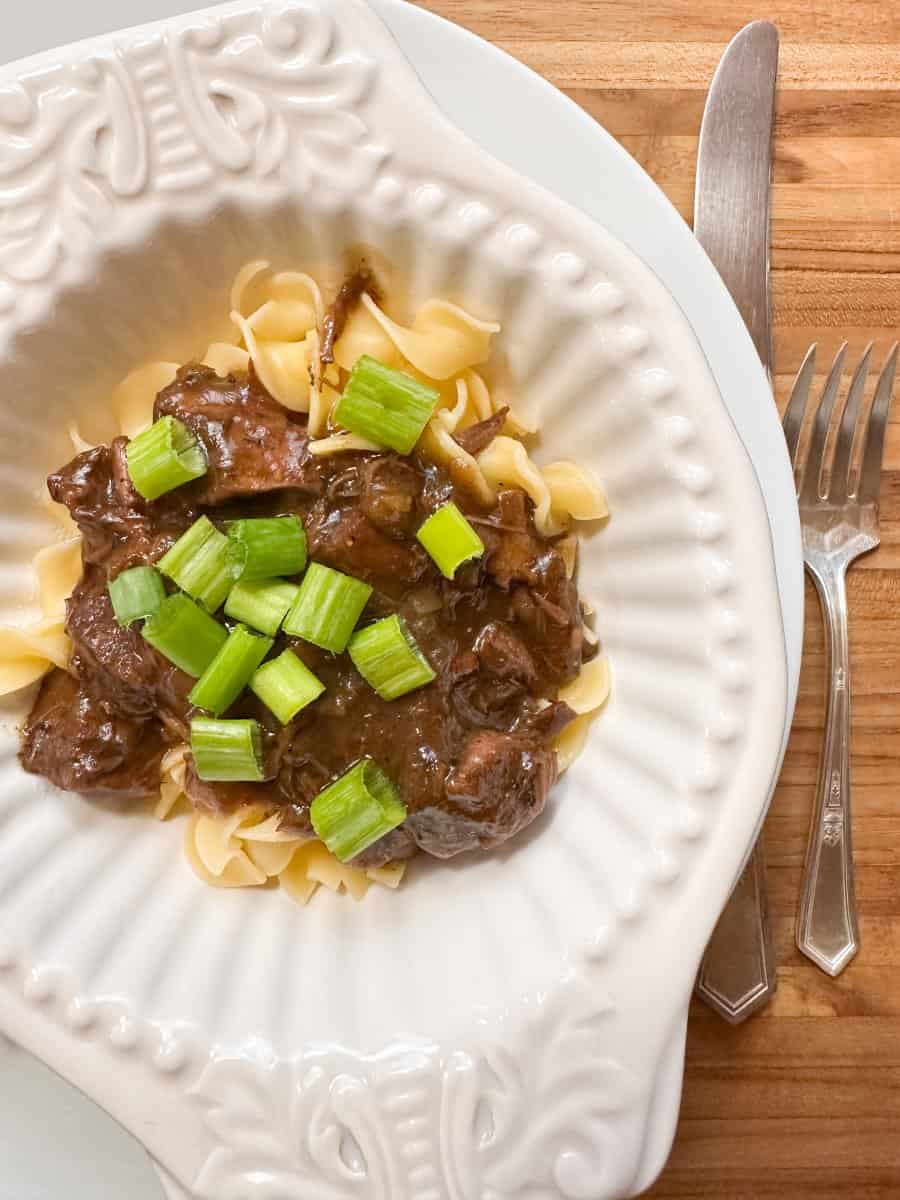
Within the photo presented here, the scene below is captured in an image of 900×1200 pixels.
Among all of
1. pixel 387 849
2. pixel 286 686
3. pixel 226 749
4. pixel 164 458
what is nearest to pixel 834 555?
pixel 387 849

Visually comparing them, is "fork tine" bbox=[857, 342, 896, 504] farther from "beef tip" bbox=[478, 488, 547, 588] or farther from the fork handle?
"beef tip" bbox=[478, 488, 547, 588]

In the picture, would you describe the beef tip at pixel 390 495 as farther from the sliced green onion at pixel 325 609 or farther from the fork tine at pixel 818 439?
the fork tine at pixel 818 439

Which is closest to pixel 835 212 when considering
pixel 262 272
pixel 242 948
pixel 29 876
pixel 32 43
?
pixel 262 272

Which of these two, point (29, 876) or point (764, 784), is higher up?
point (29, 876)

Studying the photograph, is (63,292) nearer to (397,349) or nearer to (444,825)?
(397,349)

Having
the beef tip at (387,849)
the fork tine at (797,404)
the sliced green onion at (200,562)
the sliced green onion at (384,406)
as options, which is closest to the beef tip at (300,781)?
the beef tip at (387,849)

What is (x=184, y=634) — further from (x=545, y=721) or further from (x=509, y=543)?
(x=545, y=721)
